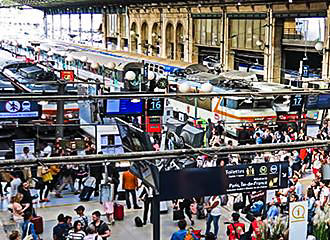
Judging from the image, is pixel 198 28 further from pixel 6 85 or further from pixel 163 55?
pixel 6 85

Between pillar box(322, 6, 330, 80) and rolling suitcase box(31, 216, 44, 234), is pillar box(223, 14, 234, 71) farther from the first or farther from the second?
rolling suitcase box(31, 216, 44, 234)

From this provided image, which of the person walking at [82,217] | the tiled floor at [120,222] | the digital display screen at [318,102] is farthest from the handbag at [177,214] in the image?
the digital display screen at [318,102]

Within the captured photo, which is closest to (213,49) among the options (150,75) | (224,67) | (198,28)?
(198,28)

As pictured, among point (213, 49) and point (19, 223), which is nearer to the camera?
Answer: point (19, 223)

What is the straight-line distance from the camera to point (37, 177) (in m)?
8.93

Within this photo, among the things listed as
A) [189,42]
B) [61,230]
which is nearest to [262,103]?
[61,230]

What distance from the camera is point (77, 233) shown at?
8.65m

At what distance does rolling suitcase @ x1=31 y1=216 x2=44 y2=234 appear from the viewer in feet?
29.3

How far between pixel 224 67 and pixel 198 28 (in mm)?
6974

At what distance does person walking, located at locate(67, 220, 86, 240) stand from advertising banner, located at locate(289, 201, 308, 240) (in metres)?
3.07

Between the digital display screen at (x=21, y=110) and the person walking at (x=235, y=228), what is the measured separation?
22.3ft

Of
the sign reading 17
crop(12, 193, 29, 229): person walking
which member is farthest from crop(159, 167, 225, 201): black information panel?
the sign reading 17

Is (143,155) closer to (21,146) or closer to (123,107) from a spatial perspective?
(21,146)

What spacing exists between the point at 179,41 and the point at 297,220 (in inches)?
1576
